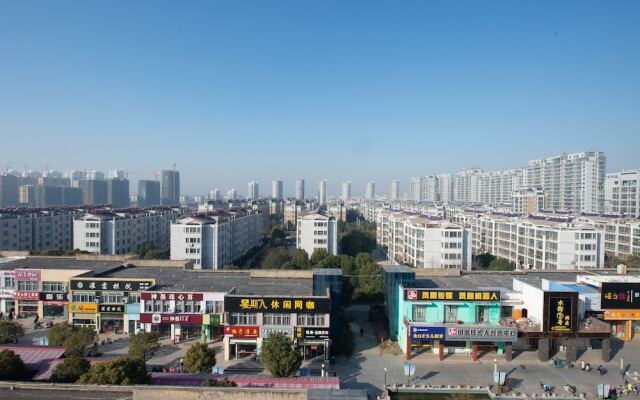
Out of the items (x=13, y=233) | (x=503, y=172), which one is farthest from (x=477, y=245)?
(x=503, y=172)

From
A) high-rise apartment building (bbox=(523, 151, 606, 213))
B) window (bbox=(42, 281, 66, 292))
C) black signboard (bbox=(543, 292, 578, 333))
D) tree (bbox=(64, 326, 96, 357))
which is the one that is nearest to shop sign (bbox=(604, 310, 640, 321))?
black signboard (bbox=(543, 292, 578, 333))

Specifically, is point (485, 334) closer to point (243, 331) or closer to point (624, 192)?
point (243, 331)

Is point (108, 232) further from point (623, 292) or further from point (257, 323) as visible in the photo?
point (623, 292)

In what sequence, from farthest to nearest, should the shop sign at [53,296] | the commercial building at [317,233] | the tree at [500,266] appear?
1. the commercial building at [317,233]
2. the tree at [500,266]
3. the shop sign at [53,296]

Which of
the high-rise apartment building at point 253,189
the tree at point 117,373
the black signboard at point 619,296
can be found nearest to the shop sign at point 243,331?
the tree at point 117,373

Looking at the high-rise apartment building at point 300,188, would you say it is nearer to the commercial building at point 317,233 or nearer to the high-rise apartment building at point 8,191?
the high-rise apartment building at point 8,191

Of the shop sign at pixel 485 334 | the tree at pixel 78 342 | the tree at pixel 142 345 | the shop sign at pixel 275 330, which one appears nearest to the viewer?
the tree at pixel 78 342

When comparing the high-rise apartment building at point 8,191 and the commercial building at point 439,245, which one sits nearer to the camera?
the commercial building at point 439,245

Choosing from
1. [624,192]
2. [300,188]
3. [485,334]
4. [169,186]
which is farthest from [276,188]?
[485,334]
